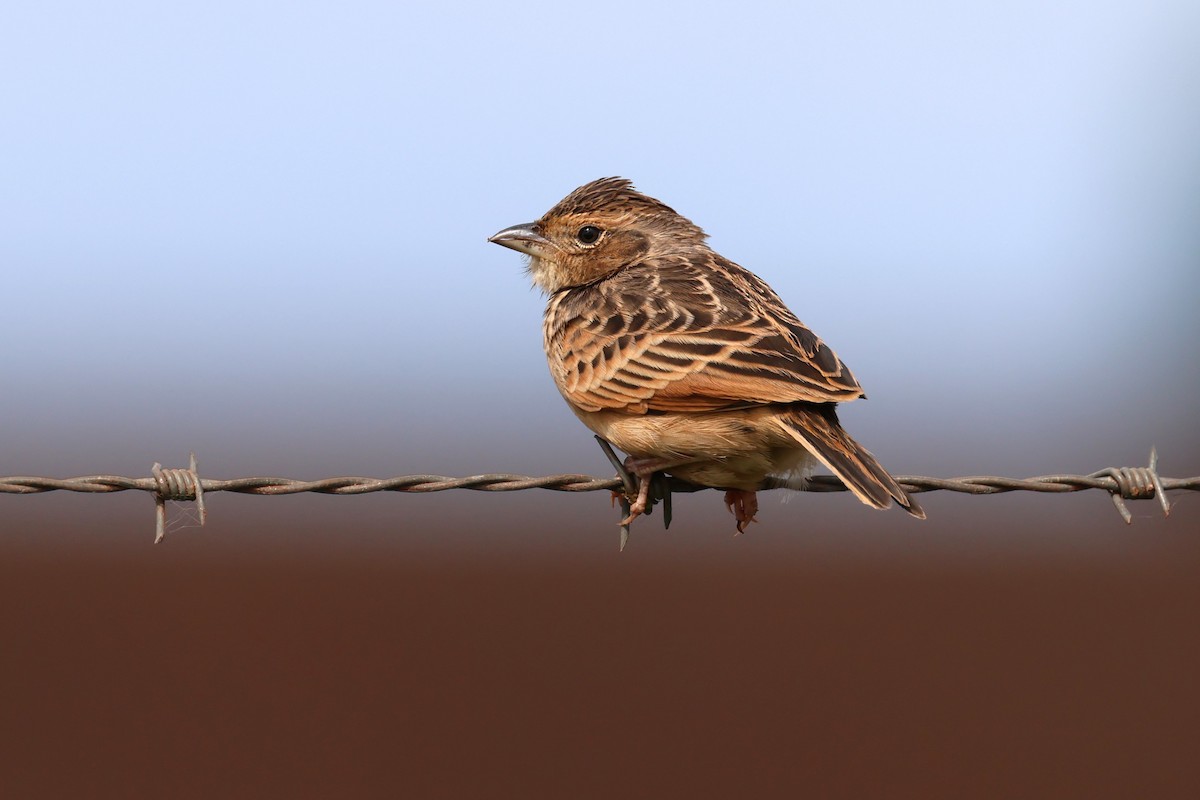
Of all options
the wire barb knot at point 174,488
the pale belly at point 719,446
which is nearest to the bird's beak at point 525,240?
the pale belly at point 719,446

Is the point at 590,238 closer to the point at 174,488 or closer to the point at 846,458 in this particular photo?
the point at 846,458

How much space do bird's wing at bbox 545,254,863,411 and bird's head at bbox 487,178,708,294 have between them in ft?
1.86

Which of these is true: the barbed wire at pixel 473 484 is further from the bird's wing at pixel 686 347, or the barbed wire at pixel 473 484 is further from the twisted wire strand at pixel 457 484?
the bird's wing at pixel 686 347

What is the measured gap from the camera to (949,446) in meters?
37.2

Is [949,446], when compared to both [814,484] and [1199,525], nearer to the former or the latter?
[1199,525]

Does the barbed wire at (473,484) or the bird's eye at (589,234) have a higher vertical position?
the bird's eye at (589,234)

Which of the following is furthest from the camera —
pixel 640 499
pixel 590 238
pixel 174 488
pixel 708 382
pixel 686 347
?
pixel 590 238

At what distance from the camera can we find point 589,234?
26.7 feet

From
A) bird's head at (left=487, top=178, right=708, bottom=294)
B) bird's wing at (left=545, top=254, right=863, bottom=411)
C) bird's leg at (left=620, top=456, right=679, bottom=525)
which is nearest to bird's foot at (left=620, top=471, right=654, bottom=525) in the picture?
bird's leg at (left=620, top=456, right=679, bottom=525)

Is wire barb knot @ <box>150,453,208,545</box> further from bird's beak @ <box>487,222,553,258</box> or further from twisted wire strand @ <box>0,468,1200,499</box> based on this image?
bird's beak @ <box>487,222,553,258</box>

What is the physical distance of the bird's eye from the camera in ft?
26.6

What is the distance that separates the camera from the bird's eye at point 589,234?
8.12m

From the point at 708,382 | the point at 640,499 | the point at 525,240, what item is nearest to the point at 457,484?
the point at 640,499

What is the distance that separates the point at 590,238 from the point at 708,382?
230 centimetres
